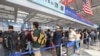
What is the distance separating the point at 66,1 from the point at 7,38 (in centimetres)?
479

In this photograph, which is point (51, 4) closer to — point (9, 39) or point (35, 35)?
point (9, 39)

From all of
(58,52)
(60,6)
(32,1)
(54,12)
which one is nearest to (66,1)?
(60,6)

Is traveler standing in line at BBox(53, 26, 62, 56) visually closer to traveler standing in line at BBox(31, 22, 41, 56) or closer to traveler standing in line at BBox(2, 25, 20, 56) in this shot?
traveler standing in line at BBox(2, 25, 20, 56)

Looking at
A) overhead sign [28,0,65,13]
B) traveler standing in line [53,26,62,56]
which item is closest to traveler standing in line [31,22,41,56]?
overhead sign [28,0,65,13]

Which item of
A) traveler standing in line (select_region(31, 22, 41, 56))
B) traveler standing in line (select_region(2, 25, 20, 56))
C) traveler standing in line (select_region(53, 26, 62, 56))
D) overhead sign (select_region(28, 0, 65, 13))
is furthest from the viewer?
traveler standing in line (select_region(53, 26, 62, 56))

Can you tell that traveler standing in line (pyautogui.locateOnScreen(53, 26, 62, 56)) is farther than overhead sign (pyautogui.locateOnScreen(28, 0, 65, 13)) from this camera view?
Yes

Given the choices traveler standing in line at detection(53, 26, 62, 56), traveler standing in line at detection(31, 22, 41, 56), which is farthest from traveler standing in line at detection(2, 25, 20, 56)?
traveler standing in line at detection(53, 26, 62, 56)

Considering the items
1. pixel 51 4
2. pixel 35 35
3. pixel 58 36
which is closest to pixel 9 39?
pixel 35 35

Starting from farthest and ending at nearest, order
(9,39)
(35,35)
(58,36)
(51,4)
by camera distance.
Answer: (51,4) < (58,36) < (9,39) < (35,35)

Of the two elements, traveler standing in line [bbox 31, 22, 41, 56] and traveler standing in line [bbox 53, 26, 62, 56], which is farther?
traveler standing in line [bbox 53, 26, 62, 56]

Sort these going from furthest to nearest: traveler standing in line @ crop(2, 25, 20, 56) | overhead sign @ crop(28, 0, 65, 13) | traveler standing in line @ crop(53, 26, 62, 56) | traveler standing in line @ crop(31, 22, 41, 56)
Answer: traveler standing in line @ crop(53, 26, 62, 56)
overhead sign @ crop(28, 0, 65, 13)
traveler standing in line @ crop(2, 25, 20, 56)
traveler standing in line @ crop(31, 22, 41, 56)

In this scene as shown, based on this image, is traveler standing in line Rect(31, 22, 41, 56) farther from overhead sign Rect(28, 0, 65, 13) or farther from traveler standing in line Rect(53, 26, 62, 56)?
traveler standing in line Rect(53, 26, 62, 56)

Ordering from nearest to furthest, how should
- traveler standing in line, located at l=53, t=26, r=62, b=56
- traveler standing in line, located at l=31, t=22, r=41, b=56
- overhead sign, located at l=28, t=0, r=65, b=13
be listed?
traveler standing in line, located at l=31, t=22, r=41, b=56 < overhead sign, located at l=28, t=0, r=65, b=13 < traveler standing in line, located at l=53, t=26, r=62, b=56

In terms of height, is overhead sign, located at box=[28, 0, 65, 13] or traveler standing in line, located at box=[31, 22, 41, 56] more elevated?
overhead sign, located at box=[28, 0, 65, 13]
